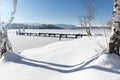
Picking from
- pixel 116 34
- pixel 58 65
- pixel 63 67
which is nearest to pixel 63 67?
pixel 63 67

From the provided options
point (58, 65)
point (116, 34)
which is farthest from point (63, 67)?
point (116, 34)

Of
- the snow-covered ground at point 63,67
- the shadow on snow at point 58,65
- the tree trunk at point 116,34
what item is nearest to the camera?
the snow-covered ground at point 63,67

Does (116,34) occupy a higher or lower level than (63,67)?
higher

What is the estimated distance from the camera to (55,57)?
30.2 feet

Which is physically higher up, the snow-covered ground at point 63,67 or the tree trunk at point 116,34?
the tree trunk at point 116,34

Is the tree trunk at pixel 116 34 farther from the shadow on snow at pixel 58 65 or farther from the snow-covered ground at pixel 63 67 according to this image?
the shadow on snow at pixel 58 65

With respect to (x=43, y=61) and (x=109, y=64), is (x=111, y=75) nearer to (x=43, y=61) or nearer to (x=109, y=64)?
(x=109, y=64)

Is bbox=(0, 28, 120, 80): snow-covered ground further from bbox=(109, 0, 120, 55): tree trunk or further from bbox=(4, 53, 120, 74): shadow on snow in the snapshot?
bbox=(109, 0, 120, 55): tree trunk

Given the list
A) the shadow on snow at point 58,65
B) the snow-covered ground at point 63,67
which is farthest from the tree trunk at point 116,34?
the shadow on snow at point 58,65

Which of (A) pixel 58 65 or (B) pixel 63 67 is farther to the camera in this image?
(A) pixel 58 65

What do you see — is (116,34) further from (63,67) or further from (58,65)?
(58,65)

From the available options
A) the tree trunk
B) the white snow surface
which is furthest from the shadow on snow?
the tree trunk

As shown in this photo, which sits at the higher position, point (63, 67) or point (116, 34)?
point (116, 34)

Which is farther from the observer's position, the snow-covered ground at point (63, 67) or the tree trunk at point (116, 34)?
Result: the tree trunk at point (116, 34)
